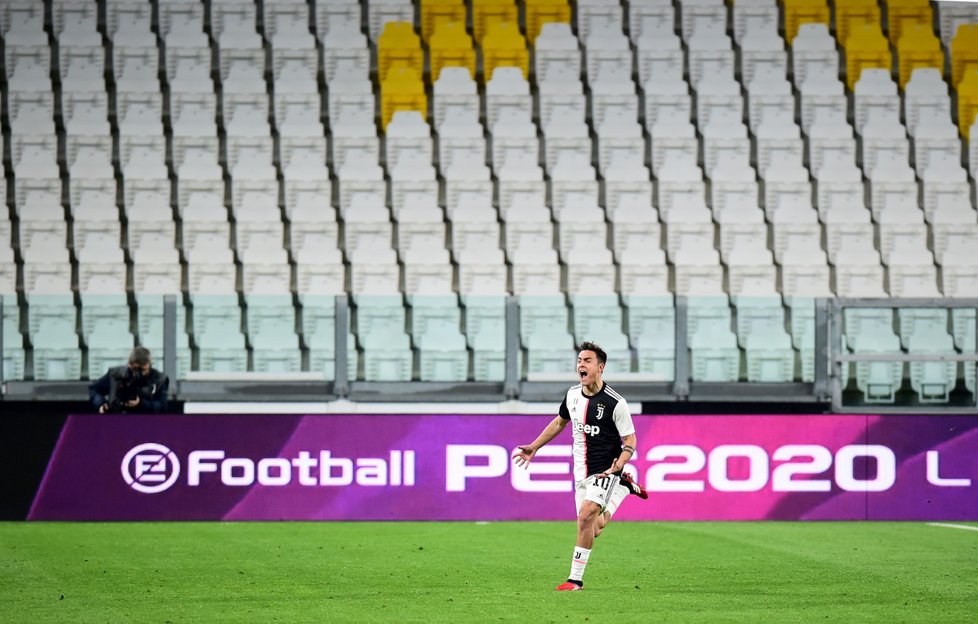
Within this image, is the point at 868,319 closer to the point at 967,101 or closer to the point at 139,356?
the point at 139,356

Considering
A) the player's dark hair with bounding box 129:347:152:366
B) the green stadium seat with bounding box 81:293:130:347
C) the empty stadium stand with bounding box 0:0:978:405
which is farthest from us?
the empty stadium stand with bounding box 0:0:978:405

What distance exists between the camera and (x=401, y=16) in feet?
65.5

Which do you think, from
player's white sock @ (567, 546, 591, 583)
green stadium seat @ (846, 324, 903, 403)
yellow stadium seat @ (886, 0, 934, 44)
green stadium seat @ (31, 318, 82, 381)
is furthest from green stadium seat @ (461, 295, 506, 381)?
yellow stadium seat @ (886, 0, 934, 44)

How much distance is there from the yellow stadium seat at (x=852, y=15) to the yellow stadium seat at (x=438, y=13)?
5.44 meters

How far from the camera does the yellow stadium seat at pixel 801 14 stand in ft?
66.9

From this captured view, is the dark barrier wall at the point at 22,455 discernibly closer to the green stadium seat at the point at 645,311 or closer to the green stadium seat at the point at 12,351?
the green stadium seat at the point at 12,351

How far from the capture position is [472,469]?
13492 millimetres

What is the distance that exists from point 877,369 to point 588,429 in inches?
235

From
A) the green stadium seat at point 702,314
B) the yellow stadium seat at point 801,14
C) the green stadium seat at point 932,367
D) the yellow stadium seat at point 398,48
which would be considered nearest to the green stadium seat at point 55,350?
the green stadium seat at point 702,314

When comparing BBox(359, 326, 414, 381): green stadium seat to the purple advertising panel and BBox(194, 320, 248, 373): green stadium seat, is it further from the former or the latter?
BBox(194, 320, 248, 373): green stadium seat

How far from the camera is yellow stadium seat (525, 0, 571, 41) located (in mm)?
20156

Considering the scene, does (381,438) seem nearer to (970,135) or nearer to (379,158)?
(379,158)

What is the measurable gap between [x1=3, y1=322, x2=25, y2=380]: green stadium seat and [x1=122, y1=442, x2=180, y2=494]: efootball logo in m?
1.44

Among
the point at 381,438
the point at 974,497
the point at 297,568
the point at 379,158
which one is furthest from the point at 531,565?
the point at 379,158
